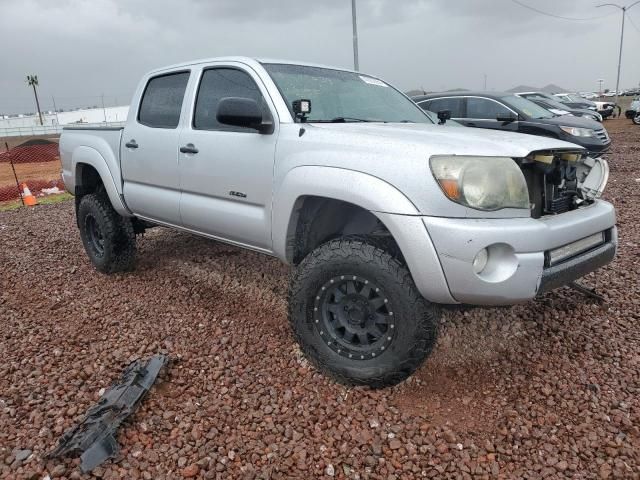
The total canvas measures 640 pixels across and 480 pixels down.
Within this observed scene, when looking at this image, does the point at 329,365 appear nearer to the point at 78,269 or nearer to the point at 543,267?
the point at 543,267

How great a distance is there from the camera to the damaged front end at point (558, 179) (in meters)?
2.39

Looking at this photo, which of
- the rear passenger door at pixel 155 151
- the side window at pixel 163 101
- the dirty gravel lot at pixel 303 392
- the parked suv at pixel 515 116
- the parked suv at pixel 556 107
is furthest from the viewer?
the parked suv at pixel 556 107

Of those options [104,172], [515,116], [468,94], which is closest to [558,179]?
[104,172]

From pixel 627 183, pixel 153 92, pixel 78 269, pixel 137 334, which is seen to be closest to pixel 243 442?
pixel 137 334

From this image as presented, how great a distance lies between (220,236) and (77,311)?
1447 millimetres

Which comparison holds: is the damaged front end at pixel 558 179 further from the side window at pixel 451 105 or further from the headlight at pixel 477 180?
the side window at pixel 451 105

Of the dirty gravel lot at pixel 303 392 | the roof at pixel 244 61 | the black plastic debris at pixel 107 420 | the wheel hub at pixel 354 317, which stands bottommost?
the dirty gravel lot at pixel 303 392

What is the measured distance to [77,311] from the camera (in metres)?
3.88

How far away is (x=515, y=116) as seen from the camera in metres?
8.30

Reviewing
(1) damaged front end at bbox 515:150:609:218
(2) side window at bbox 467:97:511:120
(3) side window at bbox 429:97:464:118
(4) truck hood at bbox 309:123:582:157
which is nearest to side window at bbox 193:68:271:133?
(4) truck hood at bbox 309:123:582:157

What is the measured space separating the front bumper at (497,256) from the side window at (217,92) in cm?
158

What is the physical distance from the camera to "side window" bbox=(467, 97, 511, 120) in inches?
349

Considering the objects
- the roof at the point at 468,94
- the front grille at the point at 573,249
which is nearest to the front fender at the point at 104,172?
the front grille at the point at 573,249

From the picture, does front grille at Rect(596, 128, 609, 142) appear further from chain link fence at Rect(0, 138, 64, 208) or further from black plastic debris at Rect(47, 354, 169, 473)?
chain link fence at Rect(0, 138, 64, 208)
